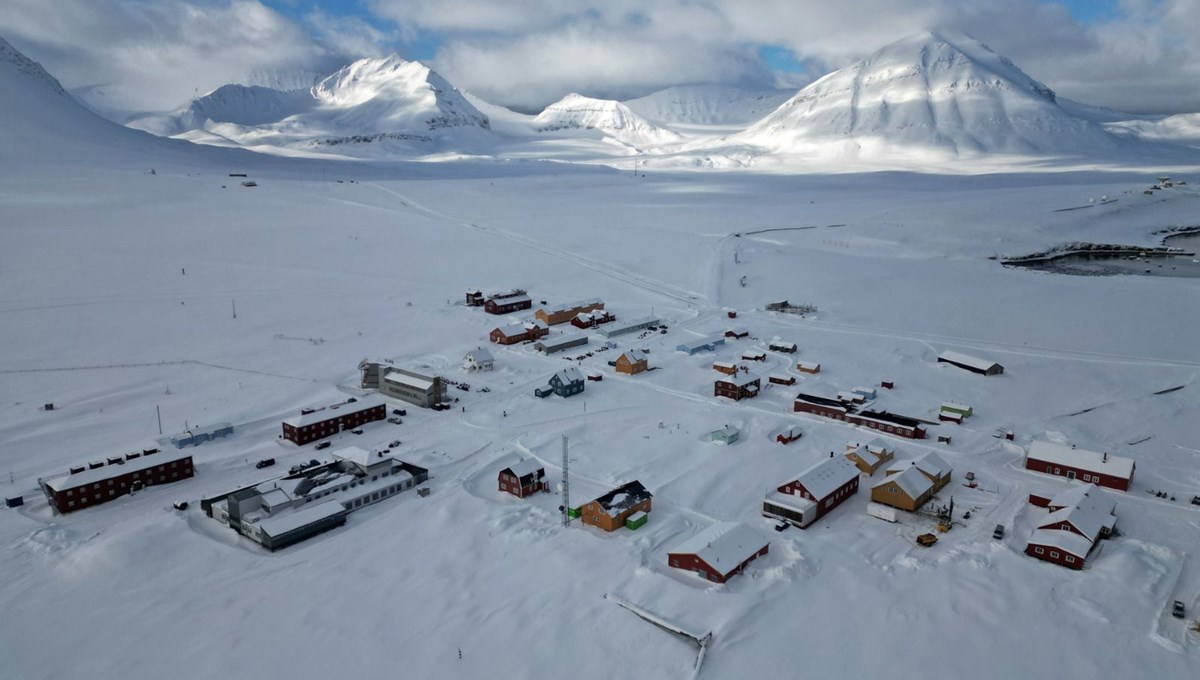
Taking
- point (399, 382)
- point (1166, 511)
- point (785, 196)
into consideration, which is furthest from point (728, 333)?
point (785, 196)

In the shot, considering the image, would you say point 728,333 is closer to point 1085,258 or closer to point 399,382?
point 399,382

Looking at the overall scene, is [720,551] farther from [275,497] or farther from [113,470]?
[113,470]

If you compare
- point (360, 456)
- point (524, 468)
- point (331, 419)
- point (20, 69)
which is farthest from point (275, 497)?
point (20, 69)

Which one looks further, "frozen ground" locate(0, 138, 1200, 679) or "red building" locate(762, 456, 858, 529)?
"red building" locate(762, 456, 858, 529)

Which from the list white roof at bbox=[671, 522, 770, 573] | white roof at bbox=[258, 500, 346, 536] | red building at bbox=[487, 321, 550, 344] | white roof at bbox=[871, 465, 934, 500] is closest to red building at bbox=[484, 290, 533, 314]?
Answer: red building at bbox=[487, 321, 550, 344]

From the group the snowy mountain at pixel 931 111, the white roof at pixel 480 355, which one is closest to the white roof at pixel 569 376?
the white roof at pixel 480 355

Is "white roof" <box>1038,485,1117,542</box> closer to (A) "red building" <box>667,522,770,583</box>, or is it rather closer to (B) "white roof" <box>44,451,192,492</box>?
(A) "red building" <box>667,522,770,583</box>
